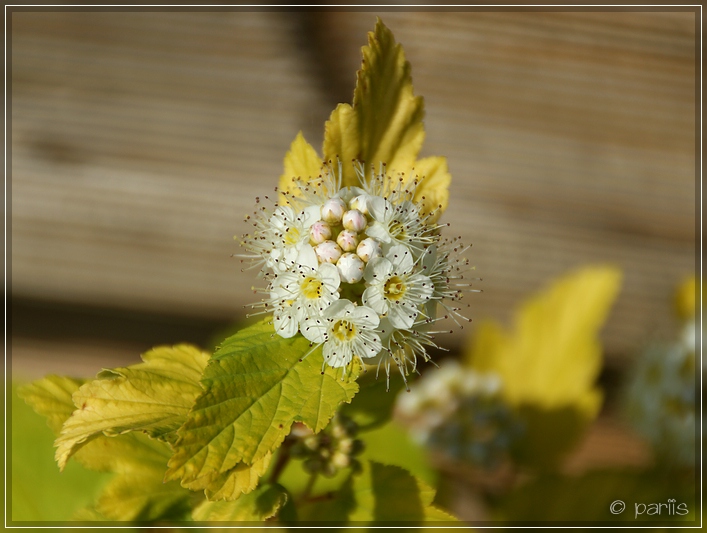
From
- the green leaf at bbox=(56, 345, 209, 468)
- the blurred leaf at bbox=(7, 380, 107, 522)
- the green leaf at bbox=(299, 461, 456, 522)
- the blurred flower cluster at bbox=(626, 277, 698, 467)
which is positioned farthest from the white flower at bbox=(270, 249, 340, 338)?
the blurred flower cluster at bbox=(626, 277, 698, 467)

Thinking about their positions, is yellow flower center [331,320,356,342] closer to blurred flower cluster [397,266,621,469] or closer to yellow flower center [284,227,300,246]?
yellow flower center [284,227,300,246]

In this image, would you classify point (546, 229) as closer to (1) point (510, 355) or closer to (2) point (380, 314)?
(1) point (510, 355)

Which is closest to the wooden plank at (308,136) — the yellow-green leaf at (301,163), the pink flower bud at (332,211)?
the yellow-green leaf at (301,163)

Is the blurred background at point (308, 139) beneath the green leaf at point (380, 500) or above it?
above

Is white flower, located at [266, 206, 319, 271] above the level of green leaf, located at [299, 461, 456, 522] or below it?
above

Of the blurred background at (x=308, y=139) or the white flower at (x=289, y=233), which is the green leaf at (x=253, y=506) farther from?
the blurred background at (x=308, y=139)

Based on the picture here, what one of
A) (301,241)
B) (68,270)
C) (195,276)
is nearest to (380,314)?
(301,241)
